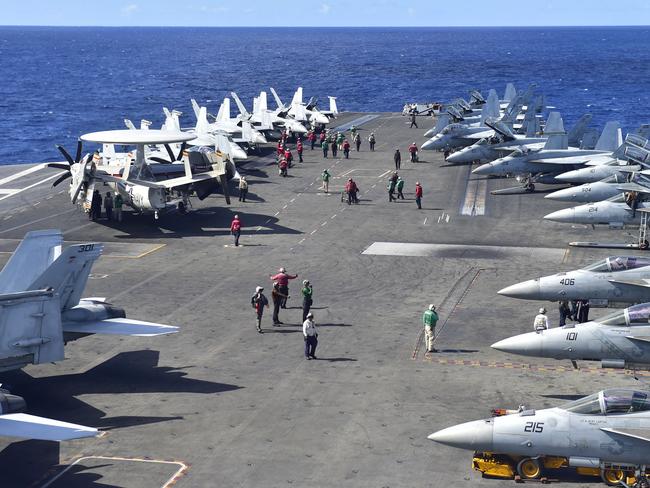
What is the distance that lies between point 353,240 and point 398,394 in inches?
802

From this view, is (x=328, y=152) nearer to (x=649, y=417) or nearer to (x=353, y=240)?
(x=353, y=240)

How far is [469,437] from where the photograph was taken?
20.9 m

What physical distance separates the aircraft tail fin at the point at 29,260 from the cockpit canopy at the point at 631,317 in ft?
48.5

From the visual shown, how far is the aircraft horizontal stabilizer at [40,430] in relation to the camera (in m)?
20.1

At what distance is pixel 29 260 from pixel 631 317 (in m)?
15.8

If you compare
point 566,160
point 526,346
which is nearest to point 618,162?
point 566,160

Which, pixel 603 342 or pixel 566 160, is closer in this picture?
pixel 603 342

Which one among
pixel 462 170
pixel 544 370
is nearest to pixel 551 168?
pixel 462 170

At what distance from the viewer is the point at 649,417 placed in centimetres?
2100

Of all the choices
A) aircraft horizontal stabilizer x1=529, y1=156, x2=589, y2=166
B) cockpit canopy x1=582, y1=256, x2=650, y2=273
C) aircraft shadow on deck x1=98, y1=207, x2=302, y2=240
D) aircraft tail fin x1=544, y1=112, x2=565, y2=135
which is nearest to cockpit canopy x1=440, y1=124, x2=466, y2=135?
Answer: aircraft tail fin x1=544, y1=112, x2=565, y2=135

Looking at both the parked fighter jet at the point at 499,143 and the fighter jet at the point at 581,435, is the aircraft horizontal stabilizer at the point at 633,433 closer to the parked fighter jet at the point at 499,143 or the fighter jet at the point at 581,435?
the fighter jet at the point at 581,435

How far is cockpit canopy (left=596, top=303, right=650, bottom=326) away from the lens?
25.0m

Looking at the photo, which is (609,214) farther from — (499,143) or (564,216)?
(499,143)

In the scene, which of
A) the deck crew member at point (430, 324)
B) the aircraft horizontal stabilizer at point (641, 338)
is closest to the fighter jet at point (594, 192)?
the deck crew member at point (430, 324)
